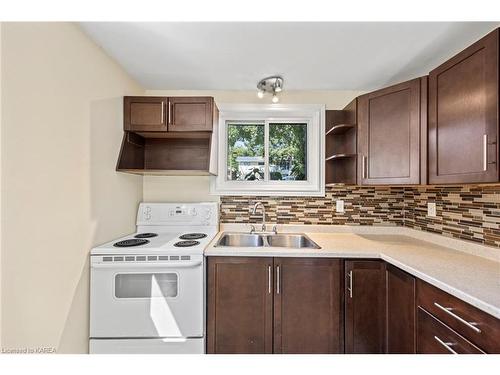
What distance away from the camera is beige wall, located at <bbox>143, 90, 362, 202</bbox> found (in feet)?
7.76

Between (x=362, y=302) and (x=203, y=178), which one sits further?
(x=203, y=178)

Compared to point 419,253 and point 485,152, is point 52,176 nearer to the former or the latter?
point 485,152

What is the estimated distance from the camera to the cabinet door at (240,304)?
1.65m

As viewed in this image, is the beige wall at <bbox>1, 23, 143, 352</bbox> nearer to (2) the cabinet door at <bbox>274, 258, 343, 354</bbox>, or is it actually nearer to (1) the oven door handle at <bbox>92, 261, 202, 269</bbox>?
(1) the oven door handle at <bbox>92, 261, 202, 269</bbox>

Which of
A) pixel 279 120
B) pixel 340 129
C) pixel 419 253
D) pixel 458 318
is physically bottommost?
pixel 458 318

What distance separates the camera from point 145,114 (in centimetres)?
197

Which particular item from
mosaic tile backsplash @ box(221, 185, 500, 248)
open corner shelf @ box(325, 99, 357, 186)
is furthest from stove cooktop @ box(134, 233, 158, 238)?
open corner shelf @ box(325, 99, 357, 186)

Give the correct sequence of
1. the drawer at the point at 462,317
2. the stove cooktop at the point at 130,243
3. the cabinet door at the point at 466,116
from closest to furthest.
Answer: the drawer at the point at 462,317, the cabinet door at the point at 466,116, the stove cooktop at the point at 130,243

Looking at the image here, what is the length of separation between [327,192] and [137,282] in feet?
5.83

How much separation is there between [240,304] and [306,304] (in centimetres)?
45

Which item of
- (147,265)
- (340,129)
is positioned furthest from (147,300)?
(340,129)

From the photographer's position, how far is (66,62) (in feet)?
4.37

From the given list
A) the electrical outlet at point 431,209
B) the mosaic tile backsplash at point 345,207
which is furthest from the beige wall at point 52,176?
the electrical outlet at point 431,209

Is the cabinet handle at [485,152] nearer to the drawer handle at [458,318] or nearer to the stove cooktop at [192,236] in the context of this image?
the drawer handle at [458,318]
